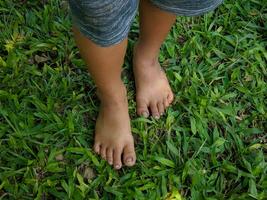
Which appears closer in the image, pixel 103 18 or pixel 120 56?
pixel 103 18

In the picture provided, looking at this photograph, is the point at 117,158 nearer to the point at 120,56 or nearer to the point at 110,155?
the point at 110,155

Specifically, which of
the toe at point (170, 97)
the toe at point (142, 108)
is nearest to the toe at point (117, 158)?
the toe at point (142, 108)

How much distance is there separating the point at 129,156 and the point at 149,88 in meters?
0.29

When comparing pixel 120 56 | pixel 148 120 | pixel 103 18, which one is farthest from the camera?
pixel 148 120

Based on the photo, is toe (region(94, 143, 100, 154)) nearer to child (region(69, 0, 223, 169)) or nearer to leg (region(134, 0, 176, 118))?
child (region(69, 0, 223, 169))

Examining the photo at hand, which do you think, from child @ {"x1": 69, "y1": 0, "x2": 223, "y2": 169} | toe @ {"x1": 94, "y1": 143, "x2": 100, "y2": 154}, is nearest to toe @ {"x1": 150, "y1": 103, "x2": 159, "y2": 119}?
child @ {"x1": 69, "y1": 0, "x2": 223, "y2": 169}

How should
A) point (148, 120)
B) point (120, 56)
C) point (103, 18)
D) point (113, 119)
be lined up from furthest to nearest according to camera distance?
point (148, 120), point (113, 119), point (120, 56), point (103, 18)

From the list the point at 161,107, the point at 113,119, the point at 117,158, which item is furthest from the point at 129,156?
the point at 161,107

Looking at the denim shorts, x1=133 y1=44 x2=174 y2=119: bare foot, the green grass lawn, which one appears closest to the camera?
the denim shorts

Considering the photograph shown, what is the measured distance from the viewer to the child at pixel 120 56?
1052 millimetres

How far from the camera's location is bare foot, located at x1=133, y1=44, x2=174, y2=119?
1767mm

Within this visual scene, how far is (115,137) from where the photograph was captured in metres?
1.66

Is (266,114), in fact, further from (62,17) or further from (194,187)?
(62,17)

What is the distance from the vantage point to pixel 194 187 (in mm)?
1635
